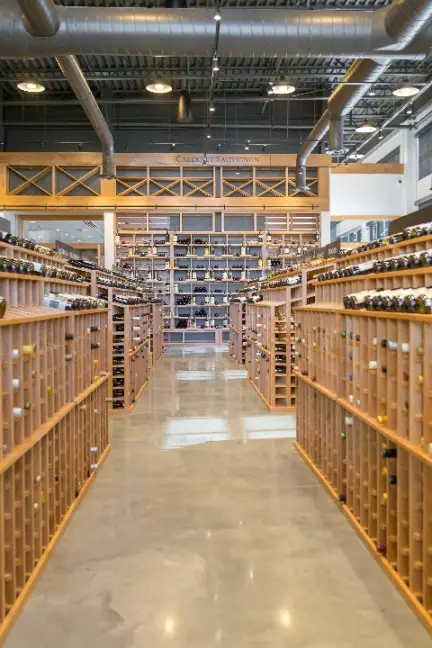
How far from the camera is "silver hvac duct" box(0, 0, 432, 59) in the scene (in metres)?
7.29

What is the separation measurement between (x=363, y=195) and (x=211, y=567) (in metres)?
16.5

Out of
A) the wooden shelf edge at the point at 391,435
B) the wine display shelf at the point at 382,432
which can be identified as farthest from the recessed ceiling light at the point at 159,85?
the wooden shelf edge at the point at 391,435

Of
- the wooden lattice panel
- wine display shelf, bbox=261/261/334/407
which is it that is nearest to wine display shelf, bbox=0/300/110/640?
wine display shelf, bbox=261/261/334/407

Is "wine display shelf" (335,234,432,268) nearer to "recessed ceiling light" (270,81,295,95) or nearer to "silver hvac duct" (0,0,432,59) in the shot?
"silver hvac duct" (0,0,432,59)

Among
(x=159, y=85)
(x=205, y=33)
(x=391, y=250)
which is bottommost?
(x=391, y=250)

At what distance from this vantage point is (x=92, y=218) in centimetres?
1809

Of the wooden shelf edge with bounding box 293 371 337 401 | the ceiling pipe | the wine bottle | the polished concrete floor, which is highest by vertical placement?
the ceiling pipe

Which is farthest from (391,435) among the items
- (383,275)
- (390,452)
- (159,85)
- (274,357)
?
(159,85)

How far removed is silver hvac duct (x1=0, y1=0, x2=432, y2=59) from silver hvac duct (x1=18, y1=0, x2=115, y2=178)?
275 mm

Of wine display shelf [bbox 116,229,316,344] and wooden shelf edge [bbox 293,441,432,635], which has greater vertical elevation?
wine display shelf [bbox 116,229,316,344]

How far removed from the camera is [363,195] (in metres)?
18.4

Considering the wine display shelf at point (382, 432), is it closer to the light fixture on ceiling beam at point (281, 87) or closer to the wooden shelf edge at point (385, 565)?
the wooden shelf edge at point (385, 565)

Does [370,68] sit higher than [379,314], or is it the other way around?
[370,68]

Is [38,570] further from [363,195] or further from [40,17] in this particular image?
[363,195]
